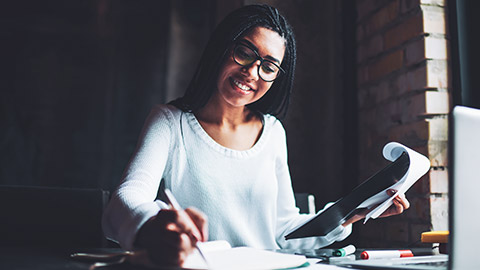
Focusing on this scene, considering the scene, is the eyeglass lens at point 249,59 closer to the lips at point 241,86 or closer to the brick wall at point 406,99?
the lips at point 241,86

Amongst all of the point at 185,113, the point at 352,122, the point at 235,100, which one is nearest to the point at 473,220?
the point at 235,100

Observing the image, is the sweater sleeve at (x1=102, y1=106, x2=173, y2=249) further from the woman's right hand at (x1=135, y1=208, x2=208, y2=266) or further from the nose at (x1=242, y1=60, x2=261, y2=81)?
the nose at (x1=242, y1=60, x2=261, y2=81)

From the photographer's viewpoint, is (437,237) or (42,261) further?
(437,237)

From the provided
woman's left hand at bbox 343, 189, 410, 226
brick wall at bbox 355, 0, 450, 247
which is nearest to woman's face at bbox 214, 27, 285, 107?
woman's left hand at bbox 343, 189, 410, 226

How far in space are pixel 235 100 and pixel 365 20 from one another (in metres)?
0.84

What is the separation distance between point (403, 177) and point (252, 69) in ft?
1.42

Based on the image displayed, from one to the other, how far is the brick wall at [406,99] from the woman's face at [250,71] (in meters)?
0.52

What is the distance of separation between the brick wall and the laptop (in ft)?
2.53

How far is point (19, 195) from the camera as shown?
1078 millimetres

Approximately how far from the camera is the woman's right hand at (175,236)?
59 centimetres

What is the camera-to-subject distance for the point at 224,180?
4.00ft

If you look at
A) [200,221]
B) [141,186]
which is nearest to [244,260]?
[200,221]

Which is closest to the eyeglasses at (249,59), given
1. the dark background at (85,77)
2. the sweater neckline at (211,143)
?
the sweater neckline at (211,143)

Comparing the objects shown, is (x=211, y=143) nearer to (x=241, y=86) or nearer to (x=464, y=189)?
(x=241, y=86)
